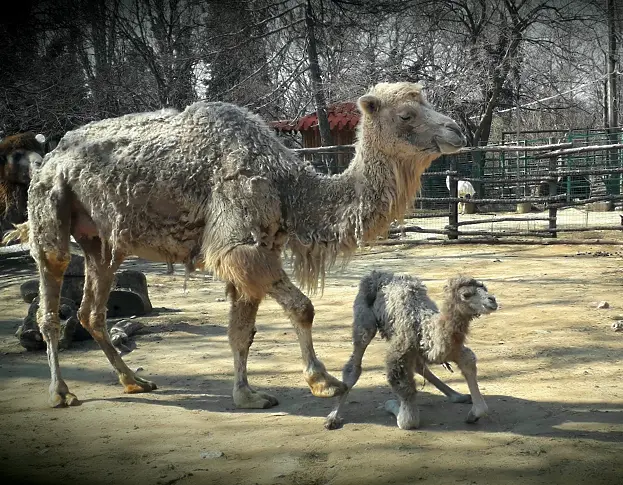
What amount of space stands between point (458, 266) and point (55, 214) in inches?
293

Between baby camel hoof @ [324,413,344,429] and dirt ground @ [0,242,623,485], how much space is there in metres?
0.06

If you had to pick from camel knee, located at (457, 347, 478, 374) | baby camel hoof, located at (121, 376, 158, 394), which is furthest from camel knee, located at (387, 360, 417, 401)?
baby camel hoof, located at (121, 376, 158, 394)

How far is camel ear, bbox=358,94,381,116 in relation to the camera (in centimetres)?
462

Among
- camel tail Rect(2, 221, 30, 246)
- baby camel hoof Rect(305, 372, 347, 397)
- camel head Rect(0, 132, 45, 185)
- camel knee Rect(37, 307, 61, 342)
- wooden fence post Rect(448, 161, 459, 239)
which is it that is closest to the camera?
baby camel hoof Rect(305, 372, 347, 397)

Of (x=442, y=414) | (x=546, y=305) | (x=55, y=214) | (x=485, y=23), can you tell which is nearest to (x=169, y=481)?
(x=442, y=414)

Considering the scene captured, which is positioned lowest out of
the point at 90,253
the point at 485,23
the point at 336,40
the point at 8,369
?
the point at 8,369

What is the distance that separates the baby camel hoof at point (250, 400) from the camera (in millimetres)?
4785

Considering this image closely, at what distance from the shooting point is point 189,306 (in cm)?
870

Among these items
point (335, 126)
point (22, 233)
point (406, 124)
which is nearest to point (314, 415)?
point (406, 124)

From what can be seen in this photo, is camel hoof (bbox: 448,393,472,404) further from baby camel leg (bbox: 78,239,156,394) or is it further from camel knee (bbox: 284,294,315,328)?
baby camel leg (bbox: 78,239,156,394)

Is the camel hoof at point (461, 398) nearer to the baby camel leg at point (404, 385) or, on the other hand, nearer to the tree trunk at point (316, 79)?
the baby camel leg at point (404, 385)

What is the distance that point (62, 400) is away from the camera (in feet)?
16.5

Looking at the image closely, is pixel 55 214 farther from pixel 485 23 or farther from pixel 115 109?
pixel 485 23

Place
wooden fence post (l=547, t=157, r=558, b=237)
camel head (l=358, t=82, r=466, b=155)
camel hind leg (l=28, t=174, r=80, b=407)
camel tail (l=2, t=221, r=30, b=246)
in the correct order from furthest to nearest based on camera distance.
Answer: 1. wooden fence post (l=547, t=157, r=558, b=237)
2. camel tail (l=2, t=221, r=30, b=246)
3. camel hind leg (l=28, t=174, r=80, b=407)
4. camel head (l=358, t=82, r=466, b=155)
